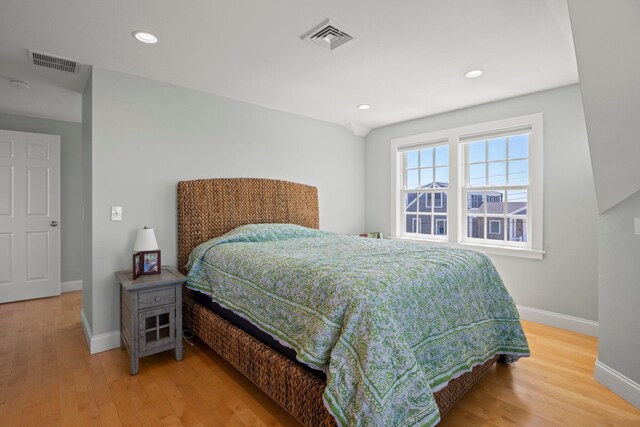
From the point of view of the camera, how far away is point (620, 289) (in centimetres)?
216

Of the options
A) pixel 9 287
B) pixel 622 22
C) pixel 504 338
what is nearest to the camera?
pixel 622 22

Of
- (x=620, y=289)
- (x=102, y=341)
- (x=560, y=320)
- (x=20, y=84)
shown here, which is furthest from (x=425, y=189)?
(x=20, y=84)

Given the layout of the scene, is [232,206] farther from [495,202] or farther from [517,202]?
[517,202]

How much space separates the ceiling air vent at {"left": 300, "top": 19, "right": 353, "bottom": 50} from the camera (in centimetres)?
212

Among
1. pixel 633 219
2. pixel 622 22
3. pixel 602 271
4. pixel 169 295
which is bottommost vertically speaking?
pixel 169 295

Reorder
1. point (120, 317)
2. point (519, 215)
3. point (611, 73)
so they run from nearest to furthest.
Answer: point (611, 73), point (120, 317), point (519, 215)

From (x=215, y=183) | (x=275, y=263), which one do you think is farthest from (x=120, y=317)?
(x=275, y=263)

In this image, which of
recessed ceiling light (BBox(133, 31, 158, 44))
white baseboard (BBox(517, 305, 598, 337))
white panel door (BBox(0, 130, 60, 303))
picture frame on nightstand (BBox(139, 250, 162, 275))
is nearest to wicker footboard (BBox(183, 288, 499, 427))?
picture frame on nightstand (BBox(139, 250, 162, 275))

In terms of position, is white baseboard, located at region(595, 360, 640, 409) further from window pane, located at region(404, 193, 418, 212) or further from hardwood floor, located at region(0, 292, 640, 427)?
window pane, located at region(404, 193, 418, 212)

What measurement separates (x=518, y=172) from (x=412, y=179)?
4.38ft

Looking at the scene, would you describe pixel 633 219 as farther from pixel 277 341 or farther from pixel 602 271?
pixel 277 341

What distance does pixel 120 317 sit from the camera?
2.82 metres

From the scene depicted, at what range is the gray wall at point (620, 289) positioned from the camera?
6.76 ft

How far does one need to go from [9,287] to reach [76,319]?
1.32 meters
